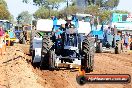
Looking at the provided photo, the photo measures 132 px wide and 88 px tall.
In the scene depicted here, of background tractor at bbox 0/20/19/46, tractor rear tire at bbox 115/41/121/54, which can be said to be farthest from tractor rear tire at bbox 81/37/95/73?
background tractor at bbox 0/20/19/46

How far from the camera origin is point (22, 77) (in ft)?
36.5

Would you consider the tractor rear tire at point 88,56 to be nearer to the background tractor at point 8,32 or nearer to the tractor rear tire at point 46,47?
the tractor rear tire at point 46,47

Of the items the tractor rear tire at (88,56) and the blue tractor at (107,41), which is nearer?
the tractor rear tire at (88,56)

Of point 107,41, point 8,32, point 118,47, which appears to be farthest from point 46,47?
point 8,32

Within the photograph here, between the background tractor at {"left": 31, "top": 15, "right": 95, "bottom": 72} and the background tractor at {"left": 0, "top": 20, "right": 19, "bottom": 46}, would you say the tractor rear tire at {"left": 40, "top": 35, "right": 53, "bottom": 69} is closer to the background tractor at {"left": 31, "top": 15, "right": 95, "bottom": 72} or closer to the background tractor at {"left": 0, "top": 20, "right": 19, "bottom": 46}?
the background tractor at {"left": 31, "top": 15, "right": 95, "bottom": 72}

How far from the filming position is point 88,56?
12844 millimetres

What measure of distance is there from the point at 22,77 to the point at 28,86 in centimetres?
171

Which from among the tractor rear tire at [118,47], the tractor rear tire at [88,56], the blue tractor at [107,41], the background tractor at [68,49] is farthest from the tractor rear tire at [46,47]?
the tractor rear tire at [118,47]

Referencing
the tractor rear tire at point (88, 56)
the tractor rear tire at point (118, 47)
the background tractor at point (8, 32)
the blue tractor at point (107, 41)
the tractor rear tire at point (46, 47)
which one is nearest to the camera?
the tractor rear tire at point (88, 56)

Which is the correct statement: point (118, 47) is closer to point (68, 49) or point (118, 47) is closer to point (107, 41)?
point (107, 41)

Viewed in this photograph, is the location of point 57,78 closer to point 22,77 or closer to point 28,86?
point 22,77

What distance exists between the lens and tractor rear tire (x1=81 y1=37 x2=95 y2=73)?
506 inches

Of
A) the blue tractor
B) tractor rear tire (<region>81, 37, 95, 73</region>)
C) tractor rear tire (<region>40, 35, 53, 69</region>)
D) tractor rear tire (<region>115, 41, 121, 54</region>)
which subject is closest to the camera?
tractor rear tire (<region>81, 37, 95, 73</region>)

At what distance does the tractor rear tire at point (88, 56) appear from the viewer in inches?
506
